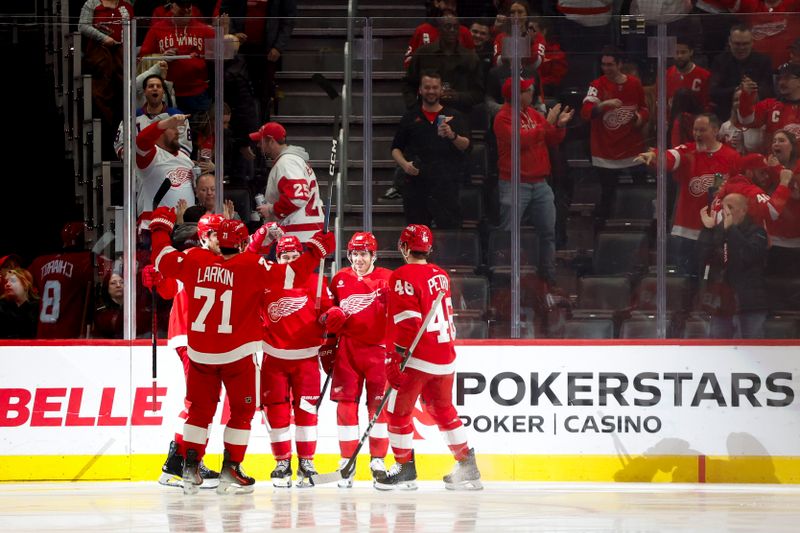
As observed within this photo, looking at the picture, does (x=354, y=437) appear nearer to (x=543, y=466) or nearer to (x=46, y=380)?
(x=543, y=466)

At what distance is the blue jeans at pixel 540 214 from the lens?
802 cm

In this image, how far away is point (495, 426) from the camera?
7941 mm

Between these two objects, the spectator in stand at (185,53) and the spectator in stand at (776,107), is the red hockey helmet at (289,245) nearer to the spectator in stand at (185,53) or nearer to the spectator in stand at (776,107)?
the spectator in stand at (185,53)

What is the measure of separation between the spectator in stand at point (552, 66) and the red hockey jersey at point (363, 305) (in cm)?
152

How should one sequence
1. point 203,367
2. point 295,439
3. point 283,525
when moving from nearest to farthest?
1. point 283,525
2. point 203,367
3. point 295,439

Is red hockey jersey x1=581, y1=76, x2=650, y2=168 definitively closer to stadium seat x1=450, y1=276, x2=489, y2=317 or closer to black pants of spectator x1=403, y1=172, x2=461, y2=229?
black pants of spectator x1=403, y1=172, x2=461, y2=229

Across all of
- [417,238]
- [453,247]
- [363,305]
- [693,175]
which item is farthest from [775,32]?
[363,305]

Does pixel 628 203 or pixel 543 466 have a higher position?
pixel 628 203

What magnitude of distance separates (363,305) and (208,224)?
993 millimetres

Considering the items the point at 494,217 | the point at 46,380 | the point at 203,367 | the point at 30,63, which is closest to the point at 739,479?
the point at 494,217

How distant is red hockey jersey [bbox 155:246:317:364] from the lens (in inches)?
281

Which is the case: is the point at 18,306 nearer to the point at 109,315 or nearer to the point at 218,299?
the point at 109,315

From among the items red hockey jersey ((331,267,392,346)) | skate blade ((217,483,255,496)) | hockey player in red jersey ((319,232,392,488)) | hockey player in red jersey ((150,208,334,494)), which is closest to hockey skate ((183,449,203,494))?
hockey player in red jersey ((150,208,334,494))

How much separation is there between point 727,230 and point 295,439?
108 inches
